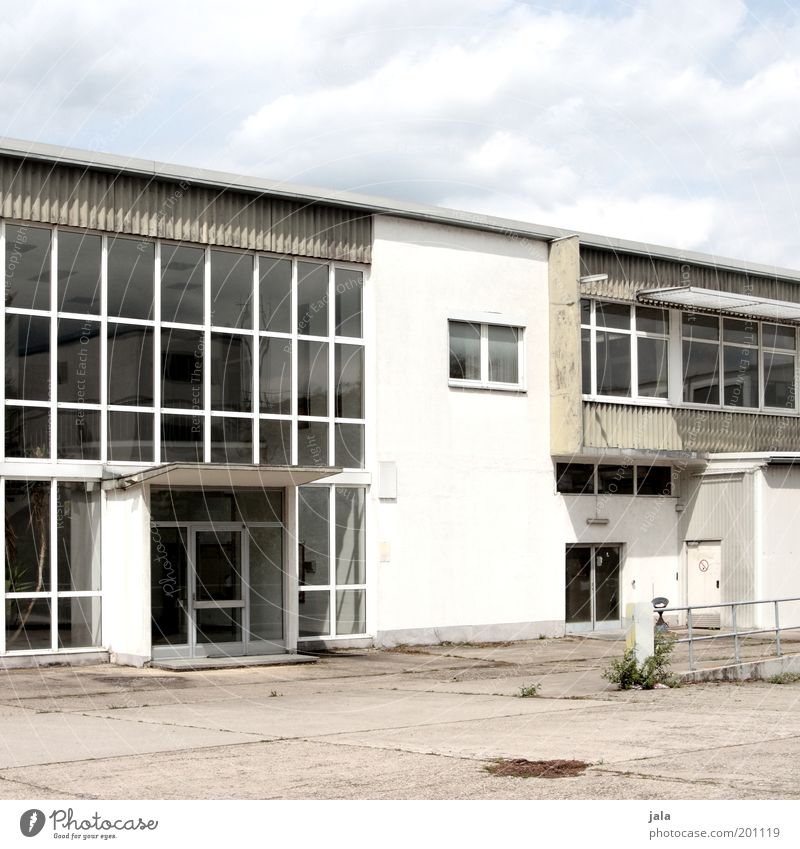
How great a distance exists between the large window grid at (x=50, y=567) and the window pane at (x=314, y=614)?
3.65m

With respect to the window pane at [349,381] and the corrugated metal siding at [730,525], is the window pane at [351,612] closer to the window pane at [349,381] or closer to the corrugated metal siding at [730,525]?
the window pane at [349,381]

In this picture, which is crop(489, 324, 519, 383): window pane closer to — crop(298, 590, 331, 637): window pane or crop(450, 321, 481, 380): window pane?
crop(450, 321, 481, 380): window pane

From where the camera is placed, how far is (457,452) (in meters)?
23.7

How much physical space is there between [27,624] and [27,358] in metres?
3.96

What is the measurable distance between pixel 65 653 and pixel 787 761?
485 inches

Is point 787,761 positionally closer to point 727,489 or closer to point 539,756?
point 539,756

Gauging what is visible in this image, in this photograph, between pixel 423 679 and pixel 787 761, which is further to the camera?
pixel 423 679

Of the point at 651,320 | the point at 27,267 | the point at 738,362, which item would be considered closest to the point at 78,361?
the point at 27,267

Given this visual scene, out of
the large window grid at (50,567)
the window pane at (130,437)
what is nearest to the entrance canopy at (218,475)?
the window pane at (130,437)

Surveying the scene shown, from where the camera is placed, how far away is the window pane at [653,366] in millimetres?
26828

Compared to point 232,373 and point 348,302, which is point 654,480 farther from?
point 232,373

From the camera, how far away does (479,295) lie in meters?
24.2

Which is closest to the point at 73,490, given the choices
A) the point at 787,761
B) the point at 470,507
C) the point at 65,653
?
the point at 65,653

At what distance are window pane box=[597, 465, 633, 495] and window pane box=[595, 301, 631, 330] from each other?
2.94 meters
